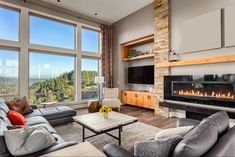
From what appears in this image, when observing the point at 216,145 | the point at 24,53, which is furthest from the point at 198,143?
the point at 24,53

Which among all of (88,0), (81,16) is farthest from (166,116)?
(81,16)

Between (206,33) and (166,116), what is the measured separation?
2647 millimetres

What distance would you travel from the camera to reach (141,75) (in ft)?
19.8

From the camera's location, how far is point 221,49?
354 cm

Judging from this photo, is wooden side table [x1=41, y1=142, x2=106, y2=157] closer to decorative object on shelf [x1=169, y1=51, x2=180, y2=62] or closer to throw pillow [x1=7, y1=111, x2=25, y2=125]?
throw pillow [x1=7, y1=111, x2=25, y2=125]

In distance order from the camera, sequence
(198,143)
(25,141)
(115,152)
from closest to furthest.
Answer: (198,143)
(115,152)
(25,141)

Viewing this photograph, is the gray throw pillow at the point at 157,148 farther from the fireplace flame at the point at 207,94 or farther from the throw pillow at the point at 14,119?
the fireplace flame at the point at 207,94

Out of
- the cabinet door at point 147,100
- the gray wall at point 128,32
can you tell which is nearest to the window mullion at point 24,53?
the gray wall at point 128,32

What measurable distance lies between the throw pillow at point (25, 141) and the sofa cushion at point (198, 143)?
1.27 metres

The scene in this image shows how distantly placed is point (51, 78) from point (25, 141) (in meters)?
4.51

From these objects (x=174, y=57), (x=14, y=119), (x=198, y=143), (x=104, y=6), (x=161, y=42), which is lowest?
(x=14, y=119)

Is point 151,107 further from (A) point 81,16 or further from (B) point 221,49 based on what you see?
(A) point 81,16

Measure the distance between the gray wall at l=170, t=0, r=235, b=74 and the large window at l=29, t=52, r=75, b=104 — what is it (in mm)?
4058

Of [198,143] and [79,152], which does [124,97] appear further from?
[198,143]
